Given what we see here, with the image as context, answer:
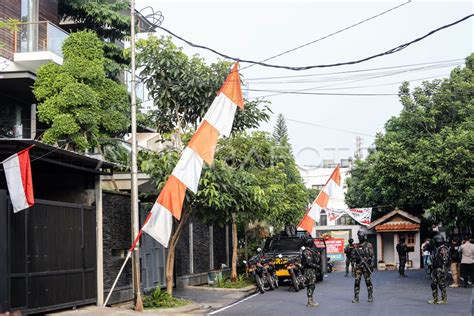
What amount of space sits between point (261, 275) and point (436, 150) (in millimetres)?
8141

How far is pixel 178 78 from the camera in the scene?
21.5 m

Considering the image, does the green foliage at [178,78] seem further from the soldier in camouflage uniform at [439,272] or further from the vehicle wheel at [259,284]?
the soldier in camouflage uniform at [439,272]

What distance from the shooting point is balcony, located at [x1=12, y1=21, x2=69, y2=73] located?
76.5 feet

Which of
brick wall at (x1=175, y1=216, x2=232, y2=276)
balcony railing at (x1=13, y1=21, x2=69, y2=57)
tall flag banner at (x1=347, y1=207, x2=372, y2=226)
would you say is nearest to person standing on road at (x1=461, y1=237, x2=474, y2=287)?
brick wall at (x1=175, y1=216, x2=232, y2=276)

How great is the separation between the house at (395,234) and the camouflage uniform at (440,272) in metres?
22.1

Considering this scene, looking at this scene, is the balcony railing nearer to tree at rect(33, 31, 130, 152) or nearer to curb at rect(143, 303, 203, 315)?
tree at rect(33, 31, 130, 152)

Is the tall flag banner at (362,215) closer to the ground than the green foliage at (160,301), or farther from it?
farther from it

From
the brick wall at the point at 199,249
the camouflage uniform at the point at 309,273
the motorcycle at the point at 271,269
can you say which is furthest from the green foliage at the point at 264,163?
the camouflage uniform at the point at 309,273

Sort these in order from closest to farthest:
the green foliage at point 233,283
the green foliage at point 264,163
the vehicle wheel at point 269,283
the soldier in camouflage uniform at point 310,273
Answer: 1. the soldier in camouflage uniform at point 310,273
2. the vehicle wheel at point 269,283
3. the green foliage at point 233,283
4. the green foliage at point 264,163

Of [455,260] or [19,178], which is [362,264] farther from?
[19,178]

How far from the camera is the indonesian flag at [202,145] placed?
16.3m

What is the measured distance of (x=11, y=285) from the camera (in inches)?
563

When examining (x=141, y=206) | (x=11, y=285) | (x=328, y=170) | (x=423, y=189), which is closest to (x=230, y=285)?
(x=141, y=206)

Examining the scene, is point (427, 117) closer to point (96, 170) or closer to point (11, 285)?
point (96, 170)
